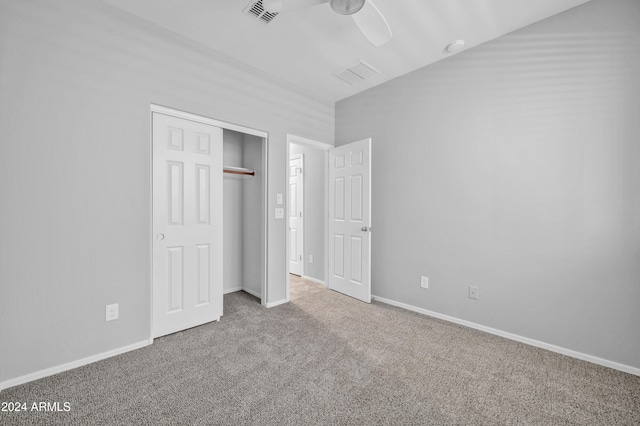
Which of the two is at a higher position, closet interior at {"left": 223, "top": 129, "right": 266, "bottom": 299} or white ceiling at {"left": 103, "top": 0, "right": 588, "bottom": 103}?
white ceiling at {"left": 103, "top": 0, "right": 588, "bottom": 103}

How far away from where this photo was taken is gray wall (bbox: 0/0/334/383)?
1.74m

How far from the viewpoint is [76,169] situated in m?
1.95

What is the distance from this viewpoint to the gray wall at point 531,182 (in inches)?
77.7

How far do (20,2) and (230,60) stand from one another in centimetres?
146

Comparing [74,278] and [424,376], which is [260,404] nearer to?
[424,376]

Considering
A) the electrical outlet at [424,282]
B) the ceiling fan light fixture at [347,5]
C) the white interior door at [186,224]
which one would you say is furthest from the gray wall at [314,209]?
the ceiling fan light fixture at [347,5]

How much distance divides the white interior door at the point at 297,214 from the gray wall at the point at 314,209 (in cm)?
9

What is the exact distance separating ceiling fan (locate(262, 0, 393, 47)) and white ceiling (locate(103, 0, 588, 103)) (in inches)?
17.1

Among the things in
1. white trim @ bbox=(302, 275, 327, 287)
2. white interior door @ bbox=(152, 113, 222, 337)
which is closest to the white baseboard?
white trim @ bbox=(302, 275, 327, 287)

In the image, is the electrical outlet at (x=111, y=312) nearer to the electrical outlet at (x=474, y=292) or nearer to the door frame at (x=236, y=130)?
the door frame at (x=236, y=130)

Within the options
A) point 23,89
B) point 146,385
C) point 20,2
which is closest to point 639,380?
point 146,385

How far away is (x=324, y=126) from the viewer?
12.5ft

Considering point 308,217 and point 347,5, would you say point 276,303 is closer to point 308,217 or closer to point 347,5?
point 308,217

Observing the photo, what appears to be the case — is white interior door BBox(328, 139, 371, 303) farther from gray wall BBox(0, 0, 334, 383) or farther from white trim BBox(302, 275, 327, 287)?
gray wall BBox(0, 0, 334, 383)
